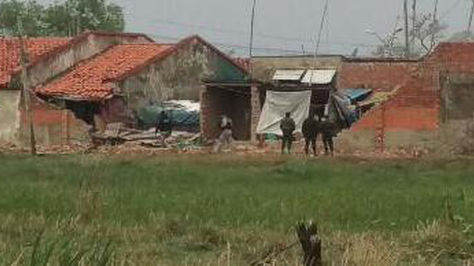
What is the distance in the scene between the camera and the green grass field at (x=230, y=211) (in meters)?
9.48

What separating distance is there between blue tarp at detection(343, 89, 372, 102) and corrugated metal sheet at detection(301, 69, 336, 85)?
3.87ft

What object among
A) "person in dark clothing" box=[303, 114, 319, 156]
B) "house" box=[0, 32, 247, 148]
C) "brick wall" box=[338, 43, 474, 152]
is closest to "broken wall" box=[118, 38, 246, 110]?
"house" box=[0, 32, 247, 148]

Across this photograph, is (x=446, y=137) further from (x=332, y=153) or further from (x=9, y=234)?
(x=9, y=234)

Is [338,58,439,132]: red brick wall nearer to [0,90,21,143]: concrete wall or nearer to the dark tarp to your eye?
the dark tarp

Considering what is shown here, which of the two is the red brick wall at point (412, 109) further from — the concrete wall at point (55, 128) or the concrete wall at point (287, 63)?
the concrete wall at point (287, 63)

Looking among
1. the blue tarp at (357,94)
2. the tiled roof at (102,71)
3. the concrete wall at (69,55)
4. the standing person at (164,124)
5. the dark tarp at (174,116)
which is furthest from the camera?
the concrete wall at (69,55)

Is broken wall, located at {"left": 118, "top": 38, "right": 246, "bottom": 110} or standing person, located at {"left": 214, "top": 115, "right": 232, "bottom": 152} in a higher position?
broken wall, located at {"left": 118, "top": 38, "right": 246, "bottom": 110}

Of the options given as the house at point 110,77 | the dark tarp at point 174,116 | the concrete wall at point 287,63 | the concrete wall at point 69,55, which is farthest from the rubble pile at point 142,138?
the concrete wall at point 287,63

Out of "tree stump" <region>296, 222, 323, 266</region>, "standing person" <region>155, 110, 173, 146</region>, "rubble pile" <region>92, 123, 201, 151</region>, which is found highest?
"tree stump" <region>296, 222, 323, 266</region>

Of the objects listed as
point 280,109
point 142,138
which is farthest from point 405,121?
point 142,138

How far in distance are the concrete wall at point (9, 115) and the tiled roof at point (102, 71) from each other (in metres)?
1.06

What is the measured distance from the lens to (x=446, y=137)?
31109 mm

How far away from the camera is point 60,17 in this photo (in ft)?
222

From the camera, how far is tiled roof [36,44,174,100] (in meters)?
40.1
